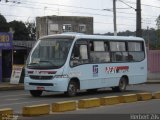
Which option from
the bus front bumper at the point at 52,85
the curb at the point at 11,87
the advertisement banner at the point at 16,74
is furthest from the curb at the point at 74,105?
the advertisement banner at the point at 16,74

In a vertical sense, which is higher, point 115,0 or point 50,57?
point 115,0

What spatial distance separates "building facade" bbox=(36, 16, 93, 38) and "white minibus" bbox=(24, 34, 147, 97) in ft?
213

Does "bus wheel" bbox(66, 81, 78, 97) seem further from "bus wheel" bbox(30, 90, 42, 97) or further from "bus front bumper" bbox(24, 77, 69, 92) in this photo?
"bus wheel" bbox(30, 90, 42, 97)

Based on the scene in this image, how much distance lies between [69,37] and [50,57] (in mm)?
1340

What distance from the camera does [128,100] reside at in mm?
18938

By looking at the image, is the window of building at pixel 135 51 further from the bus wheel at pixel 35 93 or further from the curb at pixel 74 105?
the curb at pixel 74 105

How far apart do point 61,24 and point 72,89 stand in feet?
237

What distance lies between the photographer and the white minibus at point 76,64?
22.4m

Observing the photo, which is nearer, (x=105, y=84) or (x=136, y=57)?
(x=105, y=84)

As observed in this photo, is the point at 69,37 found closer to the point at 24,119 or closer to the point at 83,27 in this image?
the point at 24,119

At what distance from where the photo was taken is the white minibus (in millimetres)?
22438

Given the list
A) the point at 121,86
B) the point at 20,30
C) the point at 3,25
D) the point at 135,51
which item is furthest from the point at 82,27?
the point at 121,86

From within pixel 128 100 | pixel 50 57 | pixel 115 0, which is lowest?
pixel 128 100

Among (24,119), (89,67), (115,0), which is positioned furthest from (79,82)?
(115,0)
